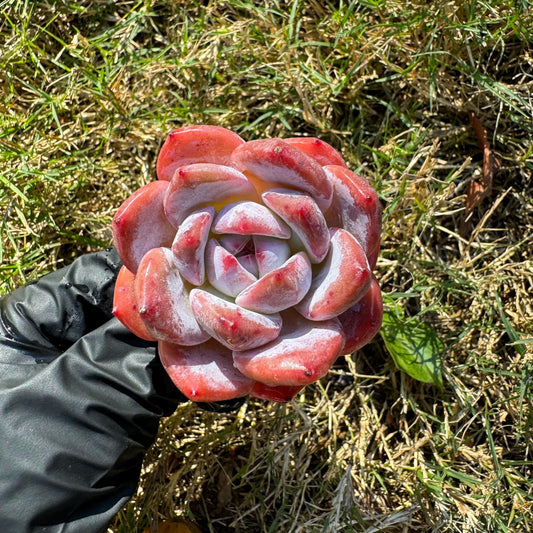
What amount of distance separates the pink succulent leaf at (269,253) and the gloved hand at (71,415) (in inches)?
18.8

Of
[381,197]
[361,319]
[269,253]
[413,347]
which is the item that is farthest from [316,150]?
[413,347]

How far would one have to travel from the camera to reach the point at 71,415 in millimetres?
1532

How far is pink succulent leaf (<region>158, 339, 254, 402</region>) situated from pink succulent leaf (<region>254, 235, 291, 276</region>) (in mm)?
199

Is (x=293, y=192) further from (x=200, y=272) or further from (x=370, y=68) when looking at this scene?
(x=370, y=68)

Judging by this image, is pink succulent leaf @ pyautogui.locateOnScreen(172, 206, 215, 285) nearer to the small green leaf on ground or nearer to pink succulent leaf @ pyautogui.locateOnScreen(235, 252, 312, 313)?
pink succulent leaf @ pyautogui.locateOnScreen(235, 252, 312, 313)

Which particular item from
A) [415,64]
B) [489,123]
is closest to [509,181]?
[489,123]

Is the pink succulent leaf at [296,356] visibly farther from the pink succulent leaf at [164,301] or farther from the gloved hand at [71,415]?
the gloved hand at [71,415]

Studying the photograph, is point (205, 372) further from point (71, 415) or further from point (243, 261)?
point (71, 415)

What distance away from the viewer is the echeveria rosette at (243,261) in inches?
47.0

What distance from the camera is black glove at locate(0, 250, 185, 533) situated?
1477 millimetres

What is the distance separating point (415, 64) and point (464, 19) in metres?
0.21

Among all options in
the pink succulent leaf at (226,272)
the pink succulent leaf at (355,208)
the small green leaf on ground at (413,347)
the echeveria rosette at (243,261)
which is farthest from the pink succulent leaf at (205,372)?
the small green leaf on ground at (413,347)

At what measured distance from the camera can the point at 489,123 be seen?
7.10ft

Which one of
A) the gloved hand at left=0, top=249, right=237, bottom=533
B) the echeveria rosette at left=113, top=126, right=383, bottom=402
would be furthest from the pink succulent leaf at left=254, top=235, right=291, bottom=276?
the gloved hand at left=0, top=249, right=237, bottom=533
